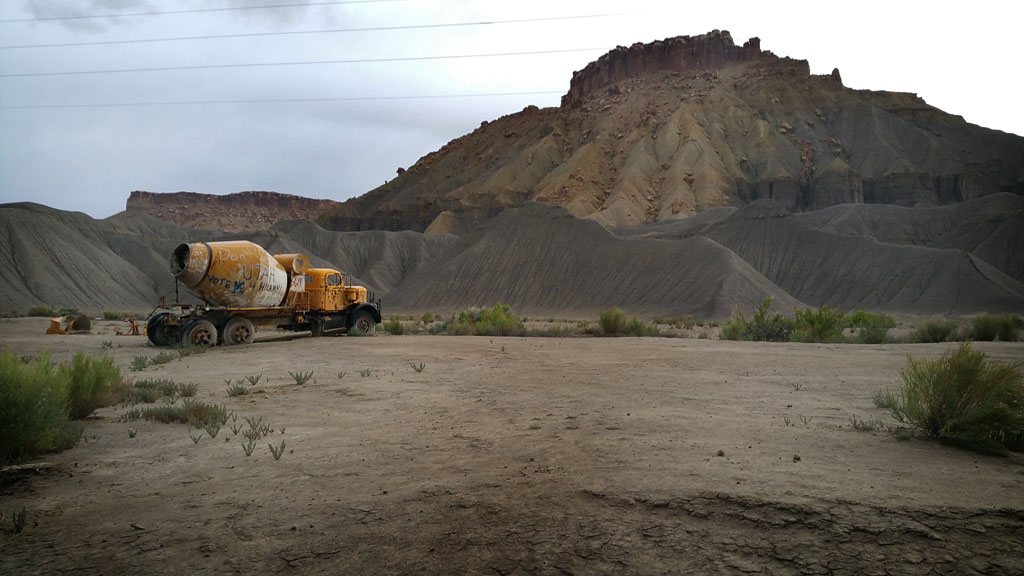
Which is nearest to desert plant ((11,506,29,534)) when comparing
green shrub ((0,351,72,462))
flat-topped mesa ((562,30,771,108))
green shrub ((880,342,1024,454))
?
green shrub ((0,351,72,462))

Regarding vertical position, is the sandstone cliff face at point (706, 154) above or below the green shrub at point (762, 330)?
above

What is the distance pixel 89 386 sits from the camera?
8773 millimetres

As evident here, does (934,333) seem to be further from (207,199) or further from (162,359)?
(207,199)

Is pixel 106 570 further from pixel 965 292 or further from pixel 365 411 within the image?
pixel 965 292

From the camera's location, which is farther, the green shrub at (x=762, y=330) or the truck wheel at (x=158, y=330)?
the green shrub at (x=762, y=330)

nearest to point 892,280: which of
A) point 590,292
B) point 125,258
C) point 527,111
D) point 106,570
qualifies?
point 590,292

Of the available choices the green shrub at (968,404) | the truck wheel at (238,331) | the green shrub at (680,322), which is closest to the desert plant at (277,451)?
the green shrub at (968,404)

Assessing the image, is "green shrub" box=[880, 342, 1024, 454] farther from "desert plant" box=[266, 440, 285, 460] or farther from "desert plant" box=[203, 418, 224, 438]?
"desert plant" box=[203, 418, 224, 438]

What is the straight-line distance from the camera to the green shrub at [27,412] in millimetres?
6160

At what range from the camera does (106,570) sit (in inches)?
159

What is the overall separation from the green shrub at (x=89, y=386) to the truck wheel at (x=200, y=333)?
31.9ft

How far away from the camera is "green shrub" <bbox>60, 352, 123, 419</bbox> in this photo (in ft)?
27.5

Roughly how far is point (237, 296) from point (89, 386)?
1128cm

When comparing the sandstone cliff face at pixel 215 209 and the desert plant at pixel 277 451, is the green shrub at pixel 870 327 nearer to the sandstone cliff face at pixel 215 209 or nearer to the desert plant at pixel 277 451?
the desert plant at pixel 277 451
